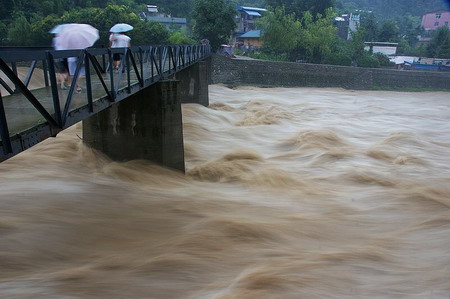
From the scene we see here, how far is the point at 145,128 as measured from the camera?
29.0 ft

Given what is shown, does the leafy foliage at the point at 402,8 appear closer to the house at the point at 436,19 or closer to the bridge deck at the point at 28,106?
the house at the point at 436,19

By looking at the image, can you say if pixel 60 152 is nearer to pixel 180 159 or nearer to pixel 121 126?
pixel 121 126

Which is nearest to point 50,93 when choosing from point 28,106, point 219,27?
point 28,106

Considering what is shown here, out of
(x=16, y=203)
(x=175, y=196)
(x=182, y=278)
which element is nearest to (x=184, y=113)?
(x=175, y=196)

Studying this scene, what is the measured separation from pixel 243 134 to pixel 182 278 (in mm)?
9254

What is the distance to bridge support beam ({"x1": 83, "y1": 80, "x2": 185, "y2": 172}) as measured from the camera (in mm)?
8797

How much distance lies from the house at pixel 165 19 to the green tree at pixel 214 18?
15.0m

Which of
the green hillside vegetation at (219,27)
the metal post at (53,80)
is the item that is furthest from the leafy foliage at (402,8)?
the metal post at (53,80)

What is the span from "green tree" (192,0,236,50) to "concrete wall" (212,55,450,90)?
18.0 feet

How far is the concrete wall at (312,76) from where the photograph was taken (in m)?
30.2

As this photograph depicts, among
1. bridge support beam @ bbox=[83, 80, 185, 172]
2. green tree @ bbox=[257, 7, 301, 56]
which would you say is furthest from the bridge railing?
green tree @ bbox=[257, 7, 301, 56]

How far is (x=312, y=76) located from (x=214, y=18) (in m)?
8.94

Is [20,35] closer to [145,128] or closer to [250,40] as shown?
[145,128]

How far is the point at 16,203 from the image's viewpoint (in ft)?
20.5
